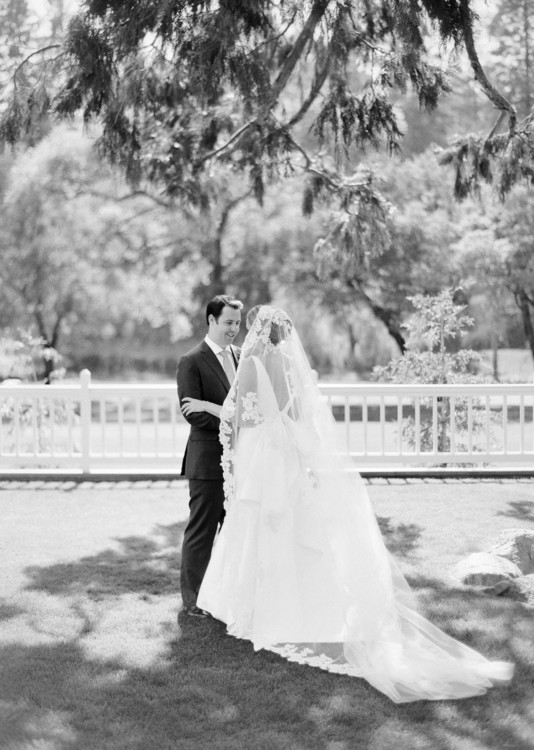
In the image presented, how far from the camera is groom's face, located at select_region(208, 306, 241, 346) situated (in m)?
4.72

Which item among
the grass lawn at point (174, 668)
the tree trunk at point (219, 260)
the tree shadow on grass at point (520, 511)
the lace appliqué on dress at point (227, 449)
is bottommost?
the tree shadow on grass at point (520, 511)

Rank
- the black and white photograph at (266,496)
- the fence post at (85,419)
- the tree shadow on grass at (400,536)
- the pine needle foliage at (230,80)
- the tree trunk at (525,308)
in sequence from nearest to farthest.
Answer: the black and white photograph at (266,496), the tree shadow on grass at (400,536), the pine needle foliage at (230,80), the fence post at (85,419), the tree trunk at (525,308)

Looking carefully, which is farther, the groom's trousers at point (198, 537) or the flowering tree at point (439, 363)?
the flowering tree at point (439, 363)

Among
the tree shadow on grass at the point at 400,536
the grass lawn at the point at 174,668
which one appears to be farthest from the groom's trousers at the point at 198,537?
the tree shadow on grass at the point at 400,536

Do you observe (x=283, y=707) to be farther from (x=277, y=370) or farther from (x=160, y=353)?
(x=160, y=353)

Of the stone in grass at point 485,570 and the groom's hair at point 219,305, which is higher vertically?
the groom's hair at point 219,305

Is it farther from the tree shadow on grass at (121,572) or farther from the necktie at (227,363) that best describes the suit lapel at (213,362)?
the tree shadow on grass at (121,572)

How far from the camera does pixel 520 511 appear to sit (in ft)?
25.3

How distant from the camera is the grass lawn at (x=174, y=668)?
130 inches

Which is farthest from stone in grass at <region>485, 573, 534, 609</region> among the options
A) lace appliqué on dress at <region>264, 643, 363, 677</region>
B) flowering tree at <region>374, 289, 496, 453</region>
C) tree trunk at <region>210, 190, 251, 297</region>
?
tree trunk at <region>210, 190, 251, 297</region>

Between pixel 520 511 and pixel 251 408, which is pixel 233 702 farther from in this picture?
pixel 520 511

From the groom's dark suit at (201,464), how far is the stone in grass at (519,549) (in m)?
1.91

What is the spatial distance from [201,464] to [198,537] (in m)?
0.41

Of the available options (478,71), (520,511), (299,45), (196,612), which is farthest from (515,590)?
(299,45)
